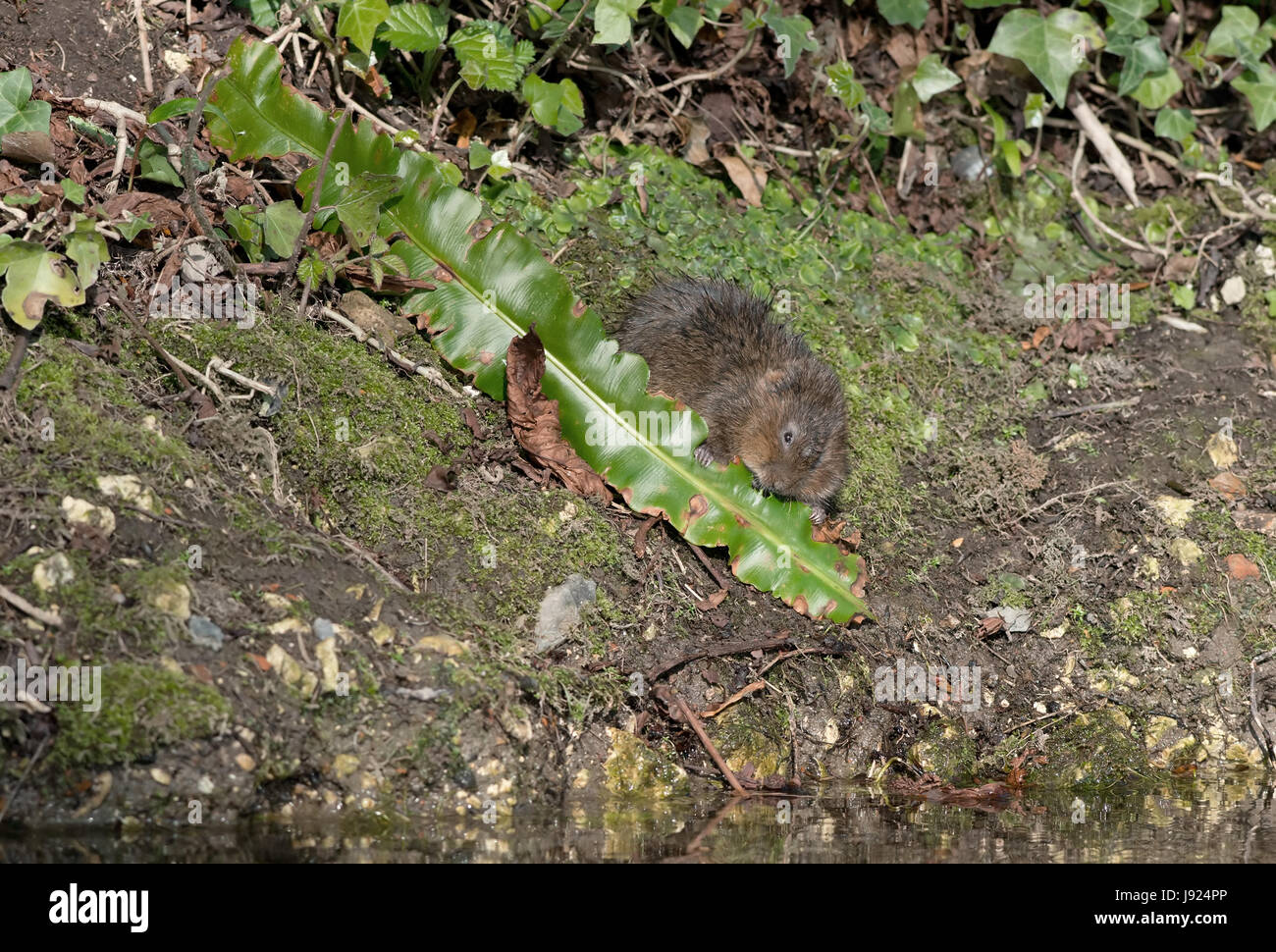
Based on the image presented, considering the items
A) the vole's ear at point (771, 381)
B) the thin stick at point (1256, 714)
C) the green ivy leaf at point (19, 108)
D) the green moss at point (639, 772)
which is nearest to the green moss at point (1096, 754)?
the thin stick at point (1256, 714)

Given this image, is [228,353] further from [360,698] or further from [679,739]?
[679,739]

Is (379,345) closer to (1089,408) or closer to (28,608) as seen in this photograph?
(28,608)

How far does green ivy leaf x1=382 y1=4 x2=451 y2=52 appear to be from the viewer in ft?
20.7

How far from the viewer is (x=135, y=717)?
3979 mm

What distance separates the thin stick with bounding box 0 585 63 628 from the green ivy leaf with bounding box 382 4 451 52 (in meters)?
3.56

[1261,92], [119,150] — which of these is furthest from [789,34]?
[119,150]

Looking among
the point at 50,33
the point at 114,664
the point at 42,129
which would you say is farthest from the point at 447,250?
the point at 114,664

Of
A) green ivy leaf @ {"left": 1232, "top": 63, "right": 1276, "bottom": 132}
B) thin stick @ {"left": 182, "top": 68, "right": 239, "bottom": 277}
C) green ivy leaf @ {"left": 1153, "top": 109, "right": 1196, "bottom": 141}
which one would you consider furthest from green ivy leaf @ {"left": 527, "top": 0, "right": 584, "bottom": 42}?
green ivy leaf @ {"left": 1232, "top": 63, "right": 1276, "bottom": 132}

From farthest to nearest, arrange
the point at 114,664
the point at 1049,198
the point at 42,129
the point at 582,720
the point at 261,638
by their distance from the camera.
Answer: the point at 1049,198 → the point at 42,129 → the point at 582,720 → the point at 261,638 → the point at 114,664

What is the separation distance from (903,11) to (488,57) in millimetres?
2820

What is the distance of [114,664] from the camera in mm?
4039

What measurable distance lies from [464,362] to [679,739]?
2011 mm

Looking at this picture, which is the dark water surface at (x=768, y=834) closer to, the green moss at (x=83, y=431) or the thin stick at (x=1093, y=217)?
the green moss at (x=83, y=431)

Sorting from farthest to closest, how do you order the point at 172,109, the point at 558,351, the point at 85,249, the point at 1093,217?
the point at 1093,217 < the point at 558,351 < the point at 172,109 < the point at 85,249
